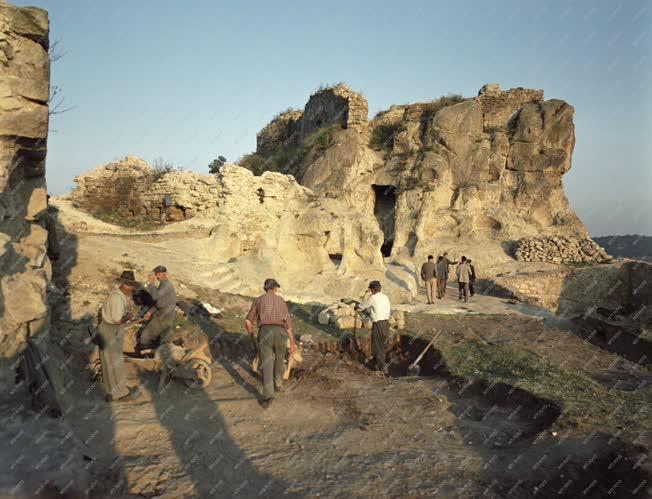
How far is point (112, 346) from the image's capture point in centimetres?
519

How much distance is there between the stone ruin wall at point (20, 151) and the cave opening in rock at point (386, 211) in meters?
20.2

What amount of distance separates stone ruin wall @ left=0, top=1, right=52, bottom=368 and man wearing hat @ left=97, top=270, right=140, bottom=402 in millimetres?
620

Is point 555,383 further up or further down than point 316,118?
further down

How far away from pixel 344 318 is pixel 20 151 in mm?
6945

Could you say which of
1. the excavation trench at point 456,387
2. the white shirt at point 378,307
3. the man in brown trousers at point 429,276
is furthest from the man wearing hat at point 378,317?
the man in brown trousers at point 429,276

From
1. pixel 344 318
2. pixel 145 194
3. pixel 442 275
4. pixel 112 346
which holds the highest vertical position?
pixel 145 194

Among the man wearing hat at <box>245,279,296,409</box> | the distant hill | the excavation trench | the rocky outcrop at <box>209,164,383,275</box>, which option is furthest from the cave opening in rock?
the distant hill

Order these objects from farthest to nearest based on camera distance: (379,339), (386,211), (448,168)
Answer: (386,211)
(448,168)
(379,339)

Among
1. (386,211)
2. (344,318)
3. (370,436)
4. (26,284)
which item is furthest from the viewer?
(386,211)

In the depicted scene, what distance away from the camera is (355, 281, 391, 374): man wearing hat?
7359 millimetres

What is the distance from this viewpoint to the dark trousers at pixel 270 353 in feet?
17.8

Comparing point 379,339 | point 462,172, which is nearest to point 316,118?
point 462,172

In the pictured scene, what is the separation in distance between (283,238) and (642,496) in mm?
11516

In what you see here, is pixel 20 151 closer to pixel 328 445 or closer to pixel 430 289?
pixel 328 445
